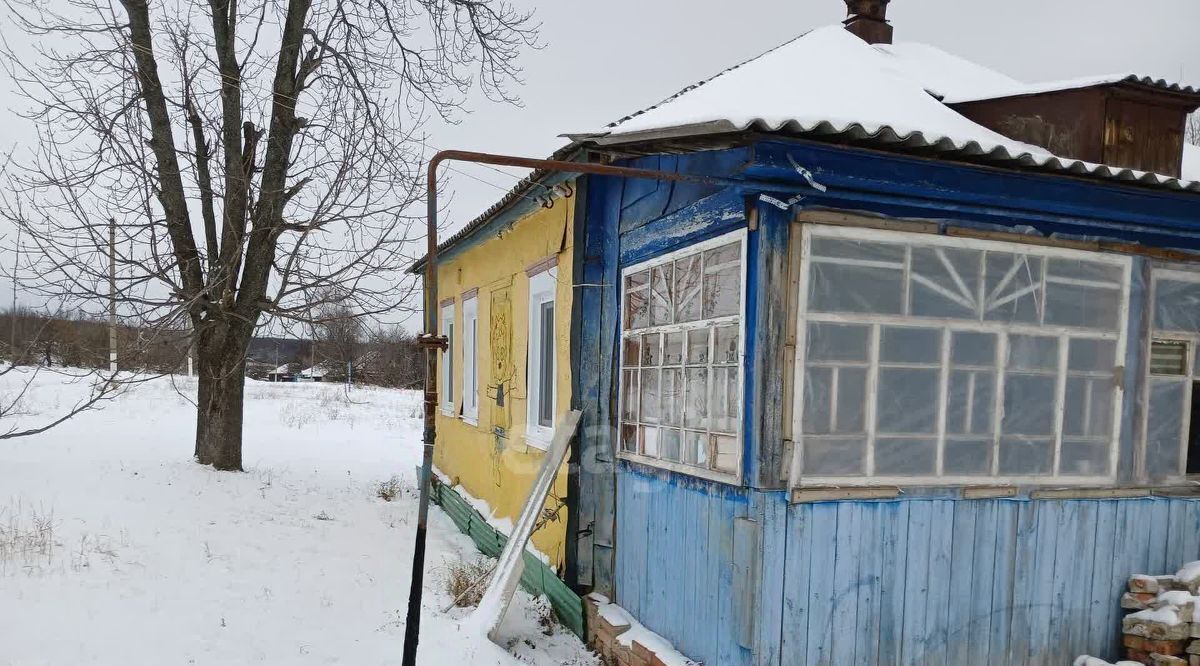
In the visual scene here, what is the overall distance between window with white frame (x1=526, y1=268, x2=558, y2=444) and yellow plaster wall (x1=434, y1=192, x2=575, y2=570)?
14cm

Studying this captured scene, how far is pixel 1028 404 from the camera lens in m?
4.18

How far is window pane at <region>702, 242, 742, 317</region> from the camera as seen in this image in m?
3.92

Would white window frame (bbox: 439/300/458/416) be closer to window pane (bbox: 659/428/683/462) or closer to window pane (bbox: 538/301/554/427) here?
window pane (bbox: 538/301/554/427)

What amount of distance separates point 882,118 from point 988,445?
1872 mm

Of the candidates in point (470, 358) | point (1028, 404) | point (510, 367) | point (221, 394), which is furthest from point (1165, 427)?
point (221, 394)

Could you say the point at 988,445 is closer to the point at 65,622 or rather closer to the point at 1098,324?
the point at 1098,324

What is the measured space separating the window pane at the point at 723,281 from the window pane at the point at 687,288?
90 millimetres

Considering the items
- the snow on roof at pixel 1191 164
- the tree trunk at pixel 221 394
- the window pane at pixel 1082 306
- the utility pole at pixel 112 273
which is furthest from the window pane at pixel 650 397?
the tree trunk at pixel 221 394

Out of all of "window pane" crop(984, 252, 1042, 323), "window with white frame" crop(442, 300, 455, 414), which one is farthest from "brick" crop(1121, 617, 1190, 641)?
"window with white frame" crop(442, 300, 455, 414)

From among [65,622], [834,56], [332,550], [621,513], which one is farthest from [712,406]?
[332,550]

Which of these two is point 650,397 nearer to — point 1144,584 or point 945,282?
point 945,282

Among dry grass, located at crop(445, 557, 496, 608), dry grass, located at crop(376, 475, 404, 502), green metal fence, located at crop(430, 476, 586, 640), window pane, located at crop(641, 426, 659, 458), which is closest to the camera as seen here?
window pane, located at crop(641, 426, 659, 458)

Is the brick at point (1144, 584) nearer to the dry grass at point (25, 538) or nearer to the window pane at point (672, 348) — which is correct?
the window pane at point (672, 348)

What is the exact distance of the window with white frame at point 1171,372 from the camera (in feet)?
14.7
